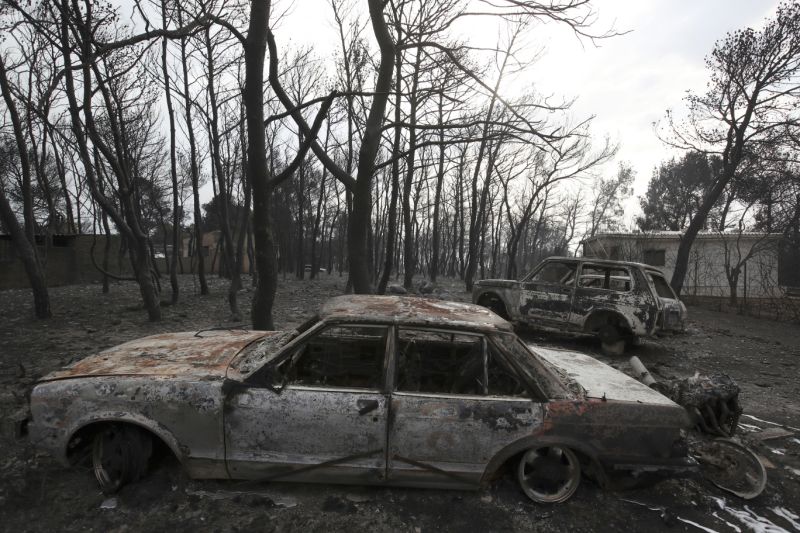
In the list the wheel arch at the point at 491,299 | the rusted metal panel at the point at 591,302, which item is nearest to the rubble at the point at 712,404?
the rusted metal panel at the point at 591,302

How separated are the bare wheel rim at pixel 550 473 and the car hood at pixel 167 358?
223 cm

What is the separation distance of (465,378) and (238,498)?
5.92 ft

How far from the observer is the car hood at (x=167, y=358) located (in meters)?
2.67

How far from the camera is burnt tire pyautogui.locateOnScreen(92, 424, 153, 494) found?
2.59 metres

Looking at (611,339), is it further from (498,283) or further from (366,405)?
(366,405)

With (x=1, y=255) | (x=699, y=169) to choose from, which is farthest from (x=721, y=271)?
(x=1, y=255)

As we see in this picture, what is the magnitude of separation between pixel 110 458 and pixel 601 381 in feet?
11.8

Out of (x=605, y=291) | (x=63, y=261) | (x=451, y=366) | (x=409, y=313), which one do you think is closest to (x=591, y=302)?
(x=605, y=291)

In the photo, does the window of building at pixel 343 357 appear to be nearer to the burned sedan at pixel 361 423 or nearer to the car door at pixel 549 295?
the burned sedan at pixel 361 423

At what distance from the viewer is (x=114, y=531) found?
90.3 inches

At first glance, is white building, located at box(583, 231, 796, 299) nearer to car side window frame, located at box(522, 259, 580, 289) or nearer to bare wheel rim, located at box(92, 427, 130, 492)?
car side window frame, located at box(522, 259, 580, 289)

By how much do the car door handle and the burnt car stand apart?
5.75m

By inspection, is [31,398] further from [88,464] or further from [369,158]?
[369,158]

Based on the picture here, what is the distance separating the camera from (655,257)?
19.1 metres
